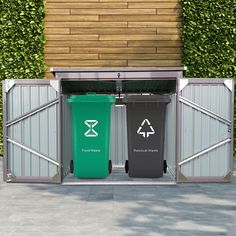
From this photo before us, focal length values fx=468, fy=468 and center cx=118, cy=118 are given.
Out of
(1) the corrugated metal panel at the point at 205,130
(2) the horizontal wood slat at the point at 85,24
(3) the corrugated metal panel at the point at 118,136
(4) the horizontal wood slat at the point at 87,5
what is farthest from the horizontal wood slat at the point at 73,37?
(1) the corrugated metal panel at the point at 205,130

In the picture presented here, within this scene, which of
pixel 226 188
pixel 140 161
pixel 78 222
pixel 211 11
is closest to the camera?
pixel 78 222

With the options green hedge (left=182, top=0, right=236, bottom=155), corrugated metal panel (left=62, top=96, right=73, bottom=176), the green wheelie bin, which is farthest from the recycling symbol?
green hedge (left=182, top=0, right=236, bottom=155)

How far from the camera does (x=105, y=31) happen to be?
9688mm

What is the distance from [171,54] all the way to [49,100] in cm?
383

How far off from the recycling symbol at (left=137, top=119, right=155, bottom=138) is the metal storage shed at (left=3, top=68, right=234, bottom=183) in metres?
0.42

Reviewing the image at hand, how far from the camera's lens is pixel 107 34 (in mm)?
9688

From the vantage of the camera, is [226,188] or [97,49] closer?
[226,188]

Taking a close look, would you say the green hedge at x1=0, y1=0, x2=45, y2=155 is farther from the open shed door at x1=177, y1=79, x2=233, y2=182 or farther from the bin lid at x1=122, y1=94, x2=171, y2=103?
the open shed door at x1=177, y1=79, x2=233, y2=182

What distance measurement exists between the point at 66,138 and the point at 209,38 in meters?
4.00

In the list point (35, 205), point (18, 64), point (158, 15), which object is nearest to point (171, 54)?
point (158, 15)

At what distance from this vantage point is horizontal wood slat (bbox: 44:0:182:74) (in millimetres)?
9680

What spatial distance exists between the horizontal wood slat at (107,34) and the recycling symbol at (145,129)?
284 cm

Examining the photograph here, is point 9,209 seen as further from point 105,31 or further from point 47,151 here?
point 105,31

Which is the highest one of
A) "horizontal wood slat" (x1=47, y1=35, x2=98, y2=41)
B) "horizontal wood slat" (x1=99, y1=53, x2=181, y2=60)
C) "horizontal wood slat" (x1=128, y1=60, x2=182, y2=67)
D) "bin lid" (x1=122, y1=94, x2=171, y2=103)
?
"horizontal wood slat" (x1=47, y1=35, x2=98, y2=41)
